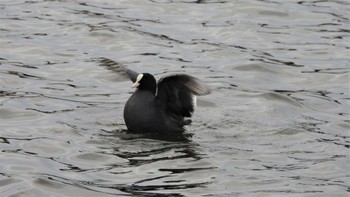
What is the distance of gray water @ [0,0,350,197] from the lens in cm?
1110

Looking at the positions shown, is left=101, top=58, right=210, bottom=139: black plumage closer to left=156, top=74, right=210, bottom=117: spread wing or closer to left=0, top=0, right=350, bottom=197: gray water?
left=156, top=74, right=210, bottom=117: spread wing

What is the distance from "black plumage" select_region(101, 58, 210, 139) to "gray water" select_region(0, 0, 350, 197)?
27 centimetres

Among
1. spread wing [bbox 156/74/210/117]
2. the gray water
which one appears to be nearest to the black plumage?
spread wing [bbox 156/74/210/117]

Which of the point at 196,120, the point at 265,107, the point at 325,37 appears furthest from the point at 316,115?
the point at 325,37

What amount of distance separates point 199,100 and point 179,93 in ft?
5.19

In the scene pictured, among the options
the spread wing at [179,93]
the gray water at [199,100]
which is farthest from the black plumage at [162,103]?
the gray water at [199,100]

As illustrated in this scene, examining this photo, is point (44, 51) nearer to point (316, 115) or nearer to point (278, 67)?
point (278, 67)

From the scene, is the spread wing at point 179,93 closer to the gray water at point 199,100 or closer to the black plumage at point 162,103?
the black plumage at point 162,103

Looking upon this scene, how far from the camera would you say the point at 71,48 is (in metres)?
17.1

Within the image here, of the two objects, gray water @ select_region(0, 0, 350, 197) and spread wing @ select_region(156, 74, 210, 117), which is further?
spread wing @ select_region(156, 74, 210, 117)

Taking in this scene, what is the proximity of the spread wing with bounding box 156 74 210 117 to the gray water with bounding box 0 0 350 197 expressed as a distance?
341 mm

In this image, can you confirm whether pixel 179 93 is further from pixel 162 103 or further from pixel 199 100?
pixel 199 100

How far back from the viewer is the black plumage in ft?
42.2

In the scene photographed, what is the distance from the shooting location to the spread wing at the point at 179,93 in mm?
12906
